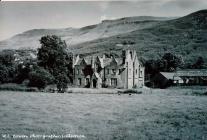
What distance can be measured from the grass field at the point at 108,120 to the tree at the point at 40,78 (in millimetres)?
7152

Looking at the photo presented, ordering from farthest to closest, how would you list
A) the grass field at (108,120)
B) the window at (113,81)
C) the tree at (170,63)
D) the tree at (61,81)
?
the window at (113,81) < the tree at (170,63) < the tree at (61,81) < the grass field at (108,120)

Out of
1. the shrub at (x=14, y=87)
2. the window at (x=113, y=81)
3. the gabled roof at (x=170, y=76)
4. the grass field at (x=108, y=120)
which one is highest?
the gabled roof at (x=170, y=76)

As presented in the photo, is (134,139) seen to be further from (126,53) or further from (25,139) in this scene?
(126,53)

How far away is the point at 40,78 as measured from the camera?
982 inches

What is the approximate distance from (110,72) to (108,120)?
24.0 meters

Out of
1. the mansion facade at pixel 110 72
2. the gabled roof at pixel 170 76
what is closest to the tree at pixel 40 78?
the mansion facade at pixel 110 72

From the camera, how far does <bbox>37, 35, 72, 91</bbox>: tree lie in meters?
25.3

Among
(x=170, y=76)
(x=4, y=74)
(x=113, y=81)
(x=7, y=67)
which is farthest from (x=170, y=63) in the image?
(x=4, y=74)

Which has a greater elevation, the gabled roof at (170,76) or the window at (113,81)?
the gabled roof at (170,76)

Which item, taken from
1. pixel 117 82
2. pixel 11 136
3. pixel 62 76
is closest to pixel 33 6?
pixel 11 136

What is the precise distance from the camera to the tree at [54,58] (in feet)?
83.1

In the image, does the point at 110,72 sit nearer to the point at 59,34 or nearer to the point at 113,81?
the point at 113,81

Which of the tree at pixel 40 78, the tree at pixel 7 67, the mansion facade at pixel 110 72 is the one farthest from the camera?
the mansion facade at pixel 110 72

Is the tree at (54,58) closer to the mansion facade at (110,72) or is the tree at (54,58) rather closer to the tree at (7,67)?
the tree at (7,67)
